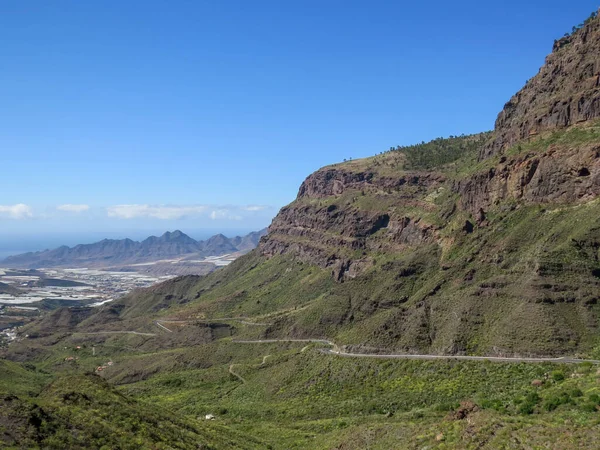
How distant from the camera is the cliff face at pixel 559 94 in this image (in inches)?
4232

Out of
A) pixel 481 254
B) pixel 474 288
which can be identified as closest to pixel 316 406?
pixel 474 288

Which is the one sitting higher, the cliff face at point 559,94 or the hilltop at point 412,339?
the cliff face at point 559,94

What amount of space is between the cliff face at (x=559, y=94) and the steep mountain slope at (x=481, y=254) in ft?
1.49

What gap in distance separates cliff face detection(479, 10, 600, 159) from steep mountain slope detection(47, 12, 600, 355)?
0.45 metres

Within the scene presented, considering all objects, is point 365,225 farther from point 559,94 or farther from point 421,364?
point 421,364

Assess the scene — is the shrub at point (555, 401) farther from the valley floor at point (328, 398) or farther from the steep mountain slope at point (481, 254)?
the steep mountain slope at point (481, 254)

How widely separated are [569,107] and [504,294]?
2062 inches

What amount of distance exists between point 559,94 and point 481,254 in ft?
155

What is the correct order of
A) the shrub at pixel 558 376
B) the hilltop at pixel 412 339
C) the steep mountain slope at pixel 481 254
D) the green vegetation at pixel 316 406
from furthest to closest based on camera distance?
1. the steep mountain slope at pixel 481 254
2. the shrub at pixel 558 376
3. the hilltop at pixel 412 339
4. the green vegetation at pixel 316 406

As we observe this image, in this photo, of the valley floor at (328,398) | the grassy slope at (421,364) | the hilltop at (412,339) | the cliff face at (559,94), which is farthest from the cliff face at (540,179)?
the valley floor at (328,398)

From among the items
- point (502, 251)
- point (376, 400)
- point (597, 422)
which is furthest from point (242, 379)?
point (597, 422)

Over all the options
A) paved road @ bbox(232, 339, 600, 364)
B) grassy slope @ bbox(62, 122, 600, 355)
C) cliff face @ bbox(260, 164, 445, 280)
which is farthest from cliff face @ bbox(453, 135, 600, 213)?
paved road @ bbox(232, 339, 600, 364)

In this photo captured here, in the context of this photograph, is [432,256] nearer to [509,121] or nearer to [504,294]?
A: [504,294]

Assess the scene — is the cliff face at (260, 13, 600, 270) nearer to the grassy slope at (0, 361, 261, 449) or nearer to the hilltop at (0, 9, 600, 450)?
the hilltop at (0, 9, 600, 450)
